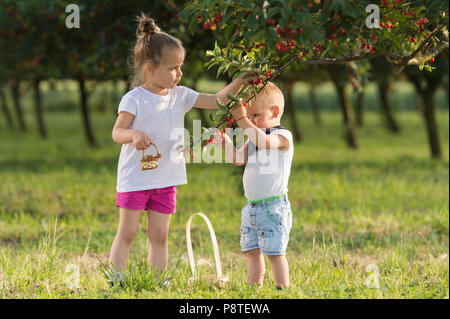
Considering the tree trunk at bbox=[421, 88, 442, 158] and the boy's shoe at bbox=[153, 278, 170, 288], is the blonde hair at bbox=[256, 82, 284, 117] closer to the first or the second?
the boy's shoe at bbox=[153, 278, 170, 288]

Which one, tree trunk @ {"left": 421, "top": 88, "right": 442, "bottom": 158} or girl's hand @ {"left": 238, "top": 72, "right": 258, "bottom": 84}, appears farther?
tree trunk @ {"left": 421, "top": 88, "right": 442, "bottom": 158}

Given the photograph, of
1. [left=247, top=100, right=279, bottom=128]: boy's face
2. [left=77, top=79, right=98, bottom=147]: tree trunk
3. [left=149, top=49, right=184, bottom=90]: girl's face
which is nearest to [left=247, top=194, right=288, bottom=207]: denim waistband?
[left=247, top=100, right=279, bottom=128]: boy's face

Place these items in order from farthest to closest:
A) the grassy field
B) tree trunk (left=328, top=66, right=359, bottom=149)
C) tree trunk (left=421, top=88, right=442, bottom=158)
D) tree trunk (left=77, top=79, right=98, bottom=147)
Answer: tree trunk (left=77, top=79, right=98, bottom=147), tree trunk (left=328, top=66, right=359, bottom=149), tree trunk (left=421, top=88, right=442, bottom=158), the grassy field

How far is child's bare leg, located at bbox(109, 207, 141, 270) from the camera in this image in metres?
4.21

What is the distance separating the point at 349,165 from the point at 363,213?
647 cm

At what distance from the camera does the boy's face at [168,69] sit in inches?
158

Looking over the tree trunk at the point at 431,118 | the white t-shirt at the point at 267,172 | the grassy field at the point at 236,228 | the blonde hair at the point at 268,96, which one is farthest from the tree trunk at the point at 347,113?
the white t-shirt at the point at 267,172

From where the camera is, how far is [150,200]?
428cm

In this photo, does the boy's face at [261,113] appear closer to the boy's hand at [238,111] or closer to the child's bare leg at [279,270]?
the boy's hand at [238,111]

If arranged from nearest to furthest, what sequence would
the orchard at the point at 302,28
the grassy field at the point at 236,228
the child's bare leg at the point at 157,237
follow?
the orchard at the point at 302,28, the grassy field at the point at 236,228, the child's bare leg at the point at 157,237

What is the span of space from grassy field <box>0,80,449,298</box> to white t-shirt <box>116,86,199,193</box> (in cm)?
65

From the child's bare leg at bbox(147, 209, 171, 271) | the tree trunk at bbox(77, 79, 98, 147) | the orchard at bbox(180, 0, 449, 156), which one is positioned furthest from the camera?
the tree trunk at bbox(77, 79, 98, 147)

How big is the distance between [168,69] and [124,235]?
1242 mm

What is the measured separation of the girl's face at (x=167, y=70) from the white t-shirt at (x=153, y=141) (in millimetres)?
101
